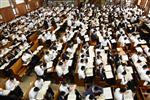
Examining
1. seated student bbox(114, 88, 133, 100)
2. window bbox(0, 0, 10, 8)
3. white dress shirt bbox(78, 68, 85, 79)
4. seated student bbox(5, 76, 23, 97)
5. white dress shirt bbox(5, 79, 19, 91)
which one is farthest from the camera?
window bbox(0, 0, 10, 8)

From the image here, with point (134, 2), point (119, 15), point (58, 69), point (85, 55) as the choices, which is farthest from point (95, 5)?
point (58, 69)

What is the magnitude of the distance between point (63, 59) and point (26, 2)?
59.5ft

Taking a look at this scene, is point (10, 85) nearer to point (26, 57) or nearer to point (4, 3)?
point (26, 57)

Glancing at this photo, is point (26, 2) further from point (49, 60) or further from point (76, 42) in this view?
point (49, 60)

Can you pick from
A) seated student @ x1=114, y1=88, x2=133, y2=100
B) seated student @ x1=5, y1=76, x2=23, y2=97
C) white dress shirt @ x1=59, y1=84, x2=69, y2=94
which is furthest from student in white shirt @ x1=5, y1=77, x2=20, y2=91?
seated student @ x1=114, y1=88, x2=133, y2=100

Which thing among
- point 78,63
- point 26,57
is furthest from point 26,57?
point 78,63

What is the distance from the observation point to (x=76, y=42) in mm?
14039

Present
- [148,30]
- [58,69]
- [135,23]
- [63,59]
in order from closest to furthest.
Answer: [58,69], [63,59], [148,30], [135,23]

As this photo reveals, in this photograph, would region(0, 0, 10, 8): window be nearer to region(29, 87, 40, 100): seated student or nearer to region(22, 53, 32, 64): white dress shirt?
region(22, 53, 32, 64): white dress shirt

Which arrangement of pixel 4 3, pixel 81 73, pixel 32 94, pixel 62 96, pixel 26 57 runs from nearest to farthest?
1. pixel 62 96
2. pixel 32 94
3. pixel 81 73
4. pixel 26 57
5. pixel 4 3

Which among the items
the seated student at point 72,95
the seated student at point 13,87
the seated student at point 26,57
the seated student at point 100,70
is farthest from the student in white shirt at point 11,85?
the seated student at point 100,70

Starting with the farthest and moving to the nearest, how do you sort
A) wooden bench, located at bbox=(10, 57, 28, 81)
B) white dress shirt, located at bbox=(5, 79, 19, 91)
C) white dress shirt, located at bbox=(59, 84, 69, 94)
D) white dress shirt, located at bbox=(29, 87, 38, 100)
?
wooden bench, located at bbox=(10, 57, 28, 81), white dress shirt, located at bbox=(5, 79, 19, 91), white dress shirt, located at bbox=(59, 84, 69, 94), white dress shirt, located at bbox=(29, 87, 38, 100)

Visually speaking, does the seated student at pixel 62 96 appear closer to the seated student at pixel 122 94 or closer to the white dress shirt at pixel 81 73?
the white dress shirt at pixel 81 73

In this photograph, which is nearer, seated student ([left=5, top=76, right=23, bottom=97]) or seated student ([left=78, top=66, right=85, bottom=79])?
seated student ([left=5, top=76, right=23, bottom=97])
